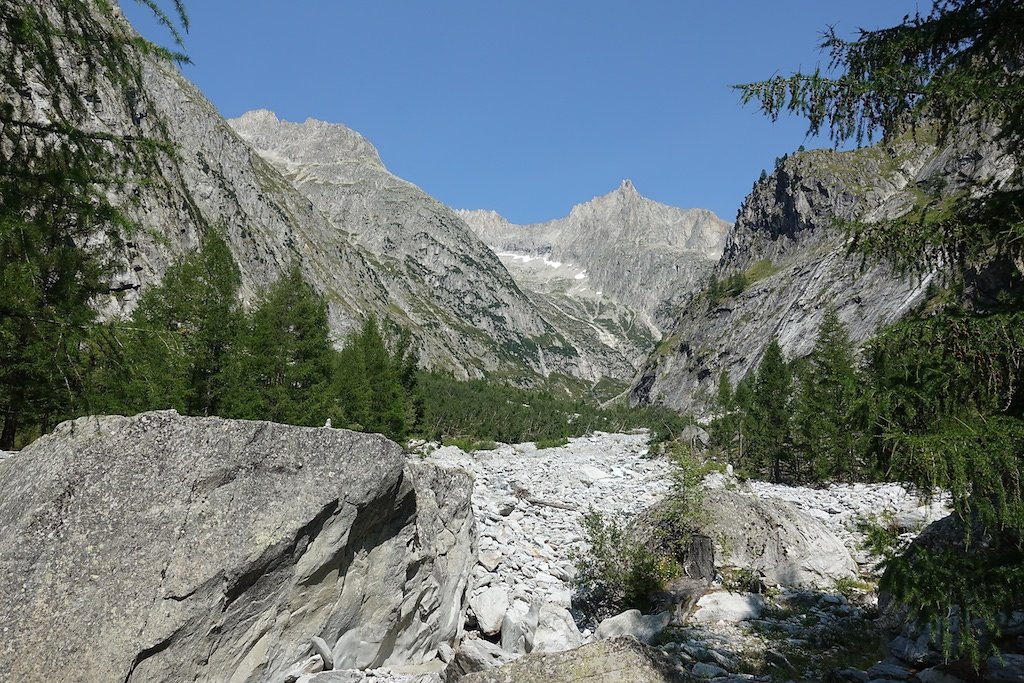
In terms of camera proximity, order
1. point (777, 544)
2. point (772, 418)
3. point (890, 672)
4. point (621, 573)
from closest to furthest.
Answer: point (890, 672)
point (621, 573)
point (777, 544)
point (772, 418)

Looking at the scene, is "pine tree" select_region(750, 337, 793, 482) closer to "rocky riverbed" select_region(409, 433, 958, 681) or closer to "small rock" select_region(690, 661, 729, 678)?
"rocky riverbed" select_region(409, 433, 958, 681)

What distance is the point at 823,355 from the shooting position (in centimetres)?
3703

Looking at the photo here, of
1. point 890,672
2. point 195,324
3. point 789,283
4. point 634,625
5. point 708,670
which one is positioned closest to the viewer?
point 890,672

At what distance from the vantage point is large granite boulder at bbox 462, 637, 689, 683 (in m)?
5.75

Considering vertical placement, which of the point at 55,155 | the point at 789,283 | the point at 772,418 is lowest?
the point at 55,155

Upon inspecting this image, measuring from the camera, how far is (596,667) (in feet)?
19.4

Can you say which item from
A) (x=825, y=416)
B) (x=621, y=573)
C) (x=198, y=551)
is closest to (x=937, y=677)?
(x=621, y=573)


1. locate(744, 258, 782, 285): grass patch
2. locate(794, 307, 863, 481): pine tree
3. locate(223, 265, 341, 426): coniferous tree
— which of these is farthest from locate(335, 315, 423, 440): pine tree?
locate(744, 258, 782, 285): grass patch

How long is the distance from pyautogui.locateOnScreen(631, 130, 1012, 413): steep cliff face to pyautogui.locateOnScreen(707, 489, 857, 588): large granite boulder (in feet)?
218

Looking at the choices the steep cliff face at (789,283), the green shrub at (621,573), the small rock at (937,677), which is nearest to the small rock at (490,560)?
the green shrub at (621,573)

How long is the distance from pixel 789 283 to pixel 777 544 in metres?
116

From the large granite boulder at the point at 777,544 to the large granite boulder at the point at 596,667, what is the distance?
833cm

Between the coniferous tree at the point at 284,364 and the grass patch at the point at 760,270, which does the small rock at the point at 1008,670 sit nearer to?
the coniferous tree at the point at 284,364

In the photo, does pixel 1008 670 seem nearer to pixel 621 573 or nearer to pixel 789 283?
pixel 621 573
